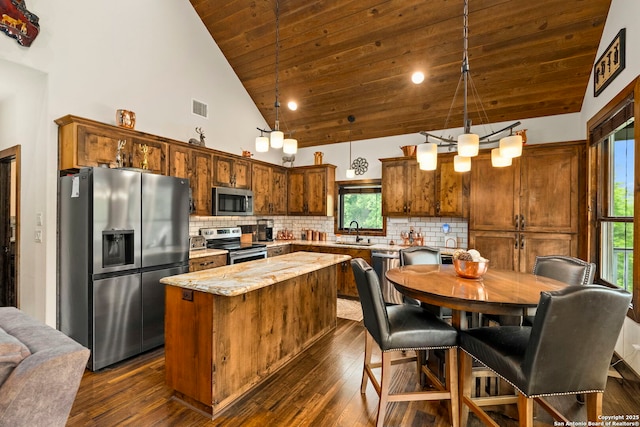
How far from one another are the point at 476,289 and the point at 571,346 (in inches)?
24.7

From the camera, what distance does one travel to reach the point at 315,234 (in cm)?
610

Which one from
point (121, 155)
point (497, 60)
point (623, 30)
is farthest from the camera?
point (497, 60)

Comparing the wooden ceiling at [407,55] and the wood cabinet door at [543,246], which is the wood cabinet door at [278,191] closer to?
the wooden ceiling at [407,55]

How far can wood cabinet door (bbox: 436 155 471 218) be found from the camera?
14.9ft

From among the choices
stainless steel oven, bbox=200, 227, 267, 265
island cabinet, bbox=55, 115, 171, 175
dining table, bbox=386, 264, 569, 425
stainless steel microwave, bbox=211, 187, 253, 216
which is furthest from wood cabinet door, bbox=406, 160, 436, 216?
→ island cabinet, bbox=55, 115, 171, 175

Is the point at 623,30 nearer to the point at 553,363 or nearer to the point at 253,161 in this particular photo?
the point at 553,363

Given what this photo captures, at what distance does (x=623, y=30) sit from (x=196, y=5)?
5.11 metres

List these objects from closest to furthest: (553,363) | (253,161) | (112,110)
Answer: (553,363), (112,110), (253,161)

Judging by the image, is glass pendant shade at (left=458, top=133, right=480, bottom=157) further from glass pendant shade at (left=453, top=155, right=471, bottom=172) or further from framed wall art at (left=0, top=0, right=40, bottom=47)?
framed wall art at (left=0, top=0, right=40, bottom=47)

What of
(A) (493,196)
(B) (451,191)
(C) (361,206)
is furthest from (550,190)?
(C) (361,206)

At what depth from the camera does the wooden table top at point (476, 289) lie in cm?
188

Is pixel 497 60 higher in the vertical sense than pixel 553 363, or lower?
higher

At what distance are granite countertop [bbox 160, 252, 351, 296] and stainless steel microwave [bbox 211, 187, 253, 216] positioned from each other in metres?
1.78

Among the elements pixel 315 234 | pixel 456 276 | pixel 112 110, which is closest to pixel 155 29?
pixel 112 110
